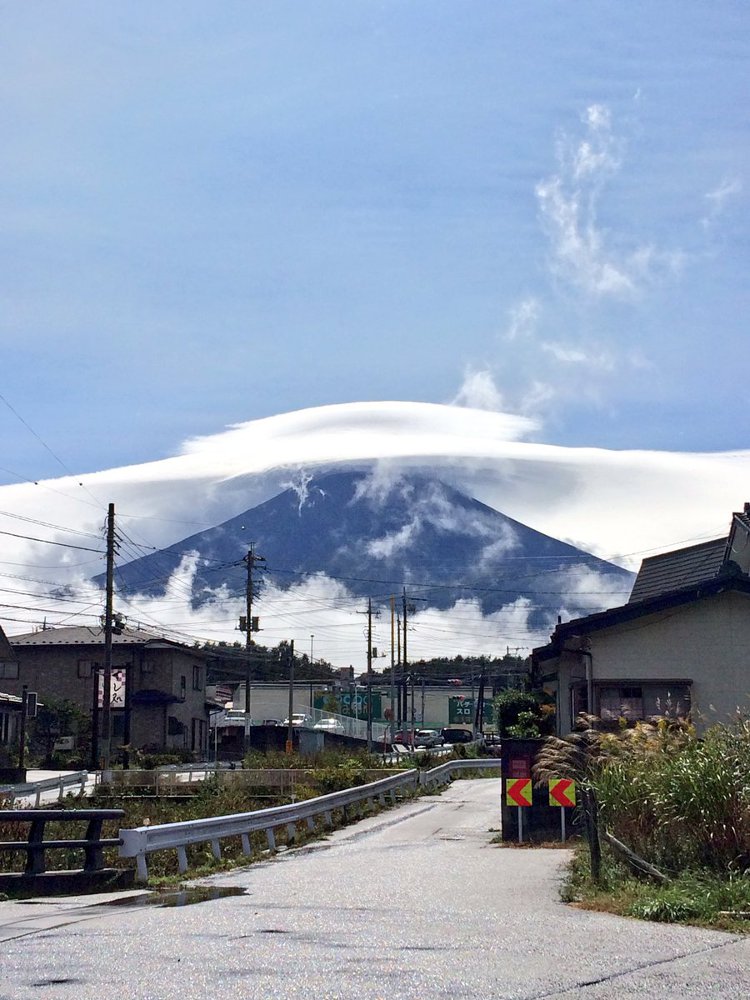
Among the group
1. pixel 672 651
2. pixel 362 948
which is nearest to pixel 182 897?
pixel 362 948

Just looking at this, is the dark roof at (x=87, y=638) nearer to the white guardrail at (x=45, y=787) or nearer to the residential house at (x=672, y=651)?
the white guardrail at (x=45, y=787)

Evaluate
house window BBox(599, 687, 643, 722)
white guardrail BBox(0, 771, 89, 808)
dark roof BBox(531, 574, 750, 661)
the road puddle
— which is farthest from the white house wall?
white guardrail BBox(0, 771, 89, 808)

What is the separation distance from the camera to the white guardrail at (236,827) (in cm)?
1566

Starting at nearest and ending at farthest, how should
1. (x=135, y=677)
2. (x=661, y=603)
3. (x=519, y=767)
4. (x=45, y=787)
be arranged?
(x=519, y=767) < (x=661, y=603) < (x=45, y=787) < (x=135, y=677)

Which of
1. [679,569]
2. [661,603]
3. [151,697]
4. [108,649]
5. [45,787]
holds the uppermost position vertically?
[679,569]

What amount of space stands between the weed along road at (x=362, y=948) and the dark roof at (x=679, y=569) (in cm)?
2354

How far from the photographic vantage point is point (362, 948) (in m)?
9.76

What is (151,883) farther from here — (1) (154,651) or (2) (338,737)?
(2) (338,737)

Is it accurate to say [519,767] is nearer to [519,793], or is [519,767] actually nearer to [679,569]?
[519,793]

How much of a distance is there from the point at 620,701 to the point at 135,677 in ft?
176

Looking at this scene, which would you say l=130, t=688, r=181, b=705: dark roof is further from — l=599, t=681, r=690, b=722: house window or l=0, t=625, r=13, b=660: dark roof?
l=599, t=681, r=690, b=722: house window

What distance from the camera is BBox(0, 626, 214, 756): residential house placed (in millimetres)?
78750

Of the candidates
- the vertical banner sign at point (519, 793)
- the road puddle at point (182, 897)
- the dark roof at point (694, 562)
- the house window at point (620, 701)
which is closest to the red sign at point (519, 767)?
the vertical banner sign at point (519, 793)

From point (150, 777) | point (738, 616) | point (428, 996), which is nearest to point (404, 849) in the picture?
point (738, 616)
